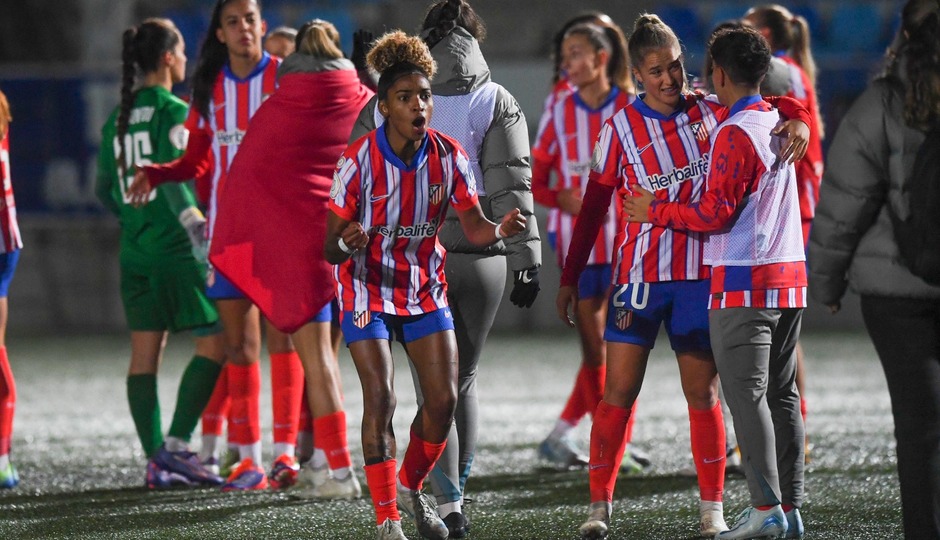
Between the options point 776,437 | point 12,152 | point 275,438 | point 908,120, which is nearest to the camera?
point 908,120

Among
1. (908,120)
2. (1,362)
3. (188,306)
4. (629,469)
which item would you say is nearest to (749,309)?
(908,120)

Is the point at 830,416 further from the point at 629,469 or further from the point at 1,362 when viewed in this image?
the point at 1,362

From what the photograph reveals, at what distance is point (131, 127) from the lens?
5988 millimetres

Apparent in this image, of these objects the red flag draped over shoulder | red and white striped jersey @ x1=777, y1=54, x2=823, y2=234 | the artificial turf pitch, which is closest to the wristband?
the artificial turf pitch

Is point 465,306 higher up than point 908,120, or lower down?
lower down

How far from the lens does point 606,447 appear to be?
14.5ft

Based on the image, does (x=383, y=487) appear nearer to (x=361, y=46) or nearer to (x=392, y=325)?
(x=392, y=325)

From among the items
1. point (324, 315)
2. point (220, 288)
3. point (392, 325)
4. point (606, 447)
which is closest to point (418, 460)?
point (392, 325)

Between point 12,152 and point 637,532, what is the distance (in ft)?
29.8

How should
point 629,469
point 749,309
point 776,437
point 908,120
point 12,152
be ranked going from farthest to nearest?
1. point 12,152
2. point 629,469
3. point 776,437
4. point 749,309
5. point 908,120

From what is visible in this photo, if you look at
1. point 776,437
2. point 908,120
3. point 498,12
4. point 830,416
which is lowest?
point 830,416

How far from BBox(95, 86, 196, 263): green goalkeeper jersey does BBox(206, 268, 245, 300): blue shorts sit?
61cm

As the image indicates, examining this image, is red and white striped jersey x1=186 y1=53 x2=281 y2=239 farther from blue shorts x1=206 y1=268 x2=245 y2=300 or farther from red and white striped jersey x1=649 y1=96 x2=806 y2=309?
red and white striped jersey x1=649 y1=96 x2=806 y2=309

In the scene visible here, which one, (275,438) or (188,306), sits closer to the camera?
(275,438)
